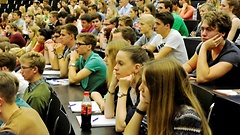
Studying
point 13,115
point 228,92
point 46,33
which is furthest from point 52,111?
point 46,33

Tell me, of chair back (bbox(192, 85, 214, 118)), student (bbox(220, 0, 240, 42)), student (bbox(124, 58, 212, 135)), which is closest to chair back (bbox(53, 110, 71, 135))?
student (bbox(124, 58, 212, 135))

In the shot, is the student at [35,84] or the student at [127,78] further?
the student at [35,84]

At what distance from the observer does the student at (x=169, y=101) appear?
170 cm

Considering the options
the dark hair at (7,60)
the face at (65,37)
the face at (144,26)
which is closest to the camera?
the dark hair at (7,60)

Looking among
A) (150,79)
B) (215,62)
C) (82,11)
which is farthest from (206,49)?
(82,11)

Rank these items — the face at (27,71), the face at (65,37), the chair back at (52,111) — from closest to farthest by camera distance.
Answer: the chair back at (52,111) → the face at (27,71) → the face at (65,37)

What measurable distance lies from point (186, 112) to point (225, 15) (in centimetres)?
143

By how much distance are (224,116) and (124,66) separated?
0.78 m

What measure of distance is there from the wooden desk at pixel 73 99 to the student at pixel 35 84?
167 mm

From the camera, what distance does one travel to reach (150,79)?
5.68ft

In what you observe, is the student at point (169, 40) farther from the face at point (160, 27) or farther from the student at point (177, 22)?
the student at point (177, 22)

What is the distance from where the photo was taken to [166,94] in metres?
1.71

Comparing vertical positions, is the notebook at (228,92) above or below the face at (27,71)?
above

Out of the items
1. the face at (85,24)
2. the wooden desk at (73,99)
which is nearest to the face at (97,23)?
the face at (85,24)
